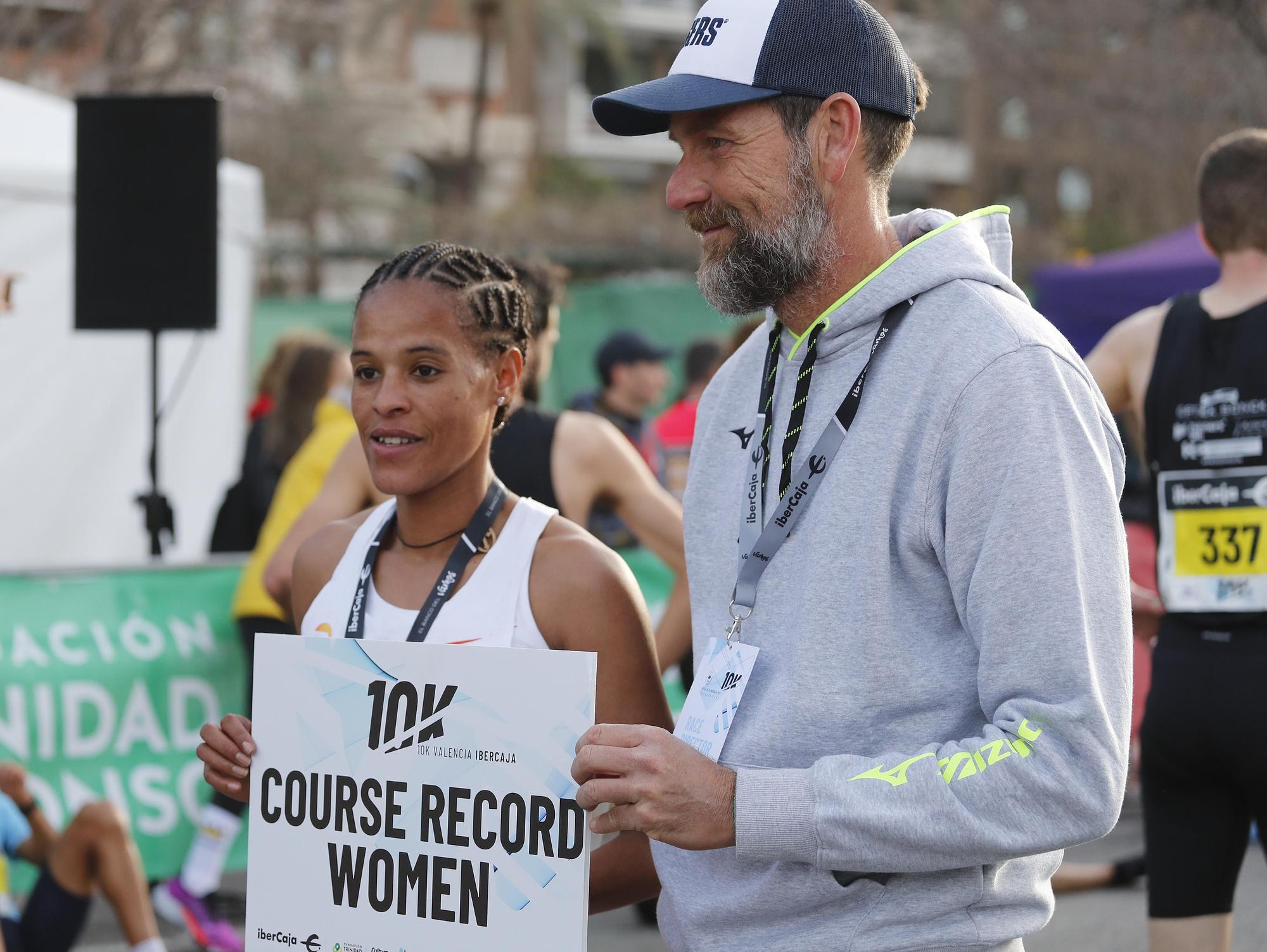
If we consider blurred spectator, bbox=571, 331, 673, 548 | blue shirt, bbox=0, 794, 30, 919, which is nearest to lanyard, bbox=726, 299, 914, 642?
blue shirt, bbox=0, 794, 30, 919

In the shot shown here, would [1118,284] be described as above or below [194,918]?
above

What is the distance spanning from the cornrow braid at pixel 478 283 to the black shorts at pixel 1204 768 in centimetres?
181

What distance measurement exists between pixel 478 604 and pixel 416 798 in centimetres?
38

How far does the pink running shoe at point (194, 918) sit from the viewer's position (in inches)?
207

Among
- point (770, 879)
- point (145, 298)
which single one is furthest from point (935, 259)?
point (145, 298)

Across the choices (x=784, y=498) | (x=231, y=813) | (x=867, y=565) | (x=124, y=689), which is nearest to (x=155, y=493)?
(x=124, y=689)

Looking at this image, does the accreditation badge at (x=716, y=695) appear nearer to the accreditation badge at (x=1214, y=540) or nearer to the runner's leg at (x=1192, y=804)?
the runner's leg at (x=1192, y=804)

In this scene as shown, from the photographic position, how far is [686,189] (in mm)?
1986

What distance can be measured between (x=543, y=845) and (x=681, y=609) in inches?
105

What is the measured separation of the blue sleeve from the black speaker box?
246 cm

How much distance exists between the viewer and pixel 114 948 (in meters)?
5.32

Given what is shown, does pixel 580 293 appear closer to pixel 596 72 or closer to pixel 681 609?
pixel 681 609

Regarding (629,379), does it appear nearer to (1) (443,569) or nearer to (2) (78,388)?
(2) (78,388)

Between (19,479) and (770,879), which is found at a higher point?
(770,879)
